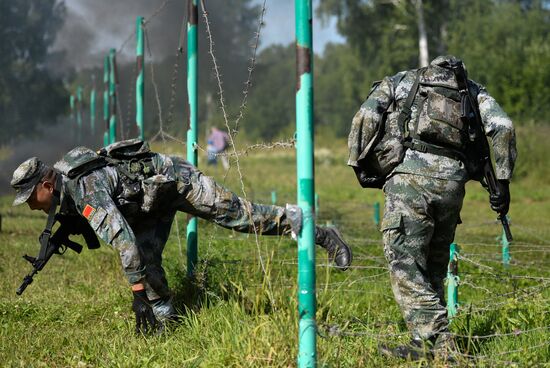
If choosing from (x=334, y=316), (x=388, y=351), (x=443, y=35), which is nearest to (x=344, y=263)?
(x=334, y=316)

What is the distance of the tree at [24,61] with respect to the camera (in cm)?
2184

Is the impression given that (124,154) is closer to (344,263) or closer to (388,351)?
(344,263)

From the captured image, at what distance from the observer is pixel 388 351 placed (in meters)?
4.28

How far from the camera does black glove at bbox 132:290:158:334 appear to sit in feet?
15.9

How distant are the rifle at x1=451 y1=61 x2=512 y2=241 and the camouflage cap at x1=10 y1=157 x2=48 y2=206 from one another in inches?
105

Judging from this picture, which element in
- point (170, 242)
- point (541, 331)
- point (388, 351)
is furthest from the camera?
point (170, 242)

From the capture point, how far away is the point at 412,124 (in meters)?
4.52

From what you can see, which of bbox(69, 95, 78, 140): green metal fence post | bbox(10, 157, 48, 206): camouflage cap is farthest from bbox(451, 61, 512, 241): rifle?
bbox(69, 95, 78, 140): green metal fence post

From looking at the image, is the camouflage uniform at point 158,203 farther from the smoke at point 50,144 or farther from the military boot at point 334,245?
the smoke at point 50,144

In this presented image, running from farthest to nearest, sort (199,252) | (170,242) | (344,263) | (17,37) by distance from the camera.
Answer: (17,37), (170,242), (199,252), (344,263)

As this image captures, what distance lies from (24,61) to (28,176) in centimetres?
2001

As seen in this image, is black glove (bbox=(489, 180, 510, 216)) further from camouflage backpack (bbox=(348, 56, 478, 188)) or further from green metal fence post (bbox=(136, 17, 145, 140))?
green metal fence post (bbox=(136, 17, 145, 140))

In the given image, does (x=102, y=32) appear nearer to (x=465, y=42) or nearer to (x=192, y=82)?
(x=465, y=42)

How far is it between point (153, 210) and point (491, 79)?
23467mm
